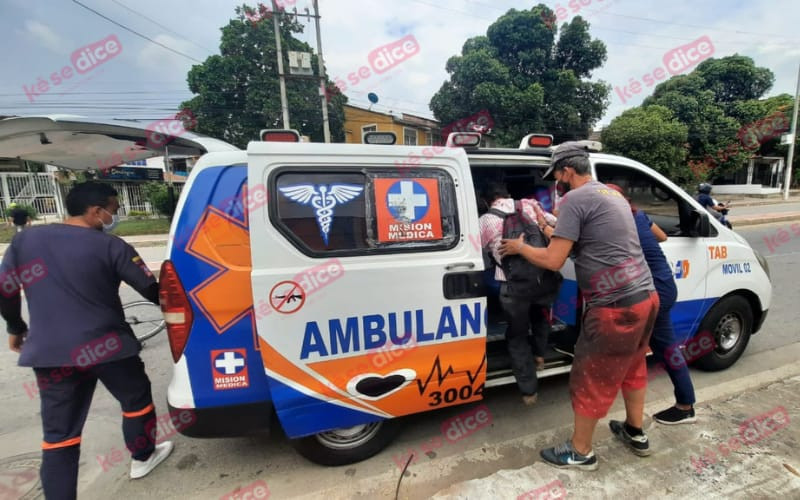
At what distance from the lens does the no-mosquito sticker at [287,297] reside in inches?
73.5

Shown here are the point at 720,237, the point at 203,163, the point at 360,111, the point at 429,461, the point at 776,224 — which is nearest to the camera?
the point at 203,163

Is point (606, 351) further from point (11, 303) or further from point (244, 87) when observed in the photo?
point (244, 87)

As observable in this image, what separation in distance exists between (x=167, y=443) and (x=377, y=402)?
5.14 ft

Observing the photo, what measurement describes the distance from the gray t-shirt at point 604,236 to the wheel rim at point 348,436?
5.13ft

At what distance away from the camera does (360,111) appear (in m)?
21.4

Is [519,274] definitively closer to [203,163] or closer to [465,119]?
[203,163]

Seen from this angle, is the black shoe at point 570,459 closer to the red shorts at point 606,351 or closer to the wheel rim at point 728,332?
the red shorts at point 606,351

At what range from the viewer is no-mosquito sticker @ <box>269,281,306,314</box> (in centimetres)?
187

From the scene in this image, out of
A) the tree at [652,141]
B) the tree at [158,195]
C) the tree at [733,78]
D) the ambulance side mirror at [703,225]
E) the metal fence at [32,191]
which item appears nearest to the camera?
the ambulance side mirror at [703,225]

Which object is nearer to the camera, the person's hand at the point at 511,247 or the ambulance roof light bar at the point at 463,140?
the person's hand at the point at 511,247

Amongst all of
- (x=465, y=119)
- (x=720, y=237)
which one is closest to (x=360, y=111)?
(x=465, y=119)

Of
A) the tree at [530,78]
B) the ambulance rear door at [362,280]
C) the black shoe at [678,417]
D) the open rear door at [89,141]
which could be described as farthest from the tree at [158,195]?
the black shoe at [678,417]

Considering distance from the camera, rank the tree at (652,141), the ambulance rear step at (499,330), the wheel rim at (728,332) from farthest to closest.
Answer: the tree at (652,141)
the wheel rim at (728,332)
the ambulance rear step at (499,330)

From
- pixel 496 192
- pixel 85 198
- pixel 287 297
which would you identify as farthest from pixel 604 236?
pixel 85 198
